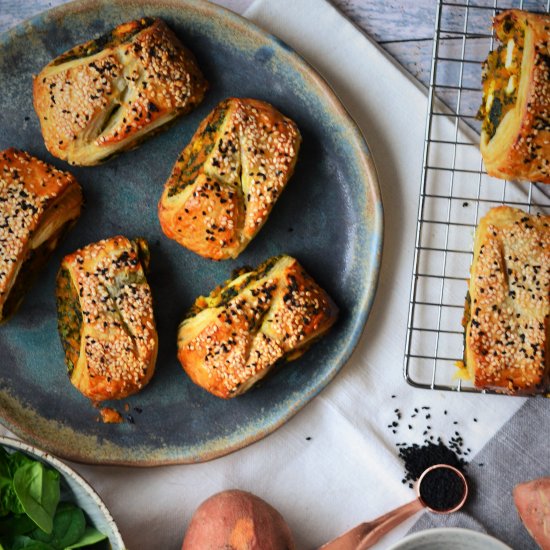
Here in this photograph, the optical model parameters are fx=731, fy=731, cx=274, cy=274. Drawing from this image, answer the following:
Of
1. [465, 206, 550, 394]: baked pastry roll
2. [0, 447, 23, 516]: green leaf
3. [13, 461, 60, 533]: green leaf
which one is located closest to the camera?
[13, 461, 60, 533]: green leaf

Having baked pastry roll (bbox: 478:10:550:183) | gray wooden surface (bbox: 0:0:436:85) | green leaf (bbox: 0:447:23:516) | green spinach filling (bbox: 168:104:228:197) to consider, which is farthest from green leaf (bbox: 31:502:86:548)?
gray wooden surface (bbox: 0:0:436:85)

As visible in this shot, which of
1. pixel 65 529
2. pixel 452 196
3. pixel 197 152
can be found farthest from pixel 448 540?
pixel 197 152

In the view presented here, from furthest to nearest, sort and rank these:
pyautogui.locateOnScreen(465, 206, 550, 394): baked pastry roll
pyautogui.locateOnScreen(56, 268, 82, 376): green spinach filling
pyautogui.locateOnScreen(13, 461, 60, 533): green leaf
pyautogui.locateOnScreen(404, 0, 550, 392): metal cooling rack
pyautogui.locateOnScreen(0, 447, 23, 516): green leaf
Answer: pyautogui.locateOnScreen(404, 0, 550, 392): metal cooling rack → pyautogui.locateOnScreen(56, 268, 82, 376): green spinach filling → pyautogui.locateOnScreen(465, 206, 550, 394): baked pastry roll → pyautogui.locateOnScreen(0, 447, 23, 516): green leaf → pyautogui.locateOnScreen(13, 461, 60, 533): green leaf

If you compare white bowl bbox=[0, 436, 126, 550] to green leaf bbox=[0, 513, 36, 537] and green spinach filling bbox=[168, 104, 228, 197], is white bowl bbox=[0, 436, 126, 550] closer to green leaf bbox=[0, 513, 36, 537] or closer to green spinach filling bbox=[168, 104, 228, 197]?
green leaf bbox=[0, 513, 36, 537]

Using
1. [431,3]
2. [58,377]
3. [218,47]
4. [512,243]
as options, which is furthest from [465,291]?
[58,377]

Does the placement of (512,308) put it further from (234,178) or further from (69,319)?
(69,319)

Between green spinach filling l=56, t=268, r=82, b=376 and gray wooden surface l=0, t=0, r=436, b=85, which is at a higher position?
gray wooden surface l=0, t=0, r=436, b=85

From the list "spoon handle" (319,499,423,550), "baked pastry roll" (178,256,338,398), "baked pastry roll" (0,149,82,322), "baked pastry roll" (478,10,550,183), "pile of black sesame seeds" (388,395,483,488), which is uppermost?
"baked pastry roll" (478,10,550,183)
